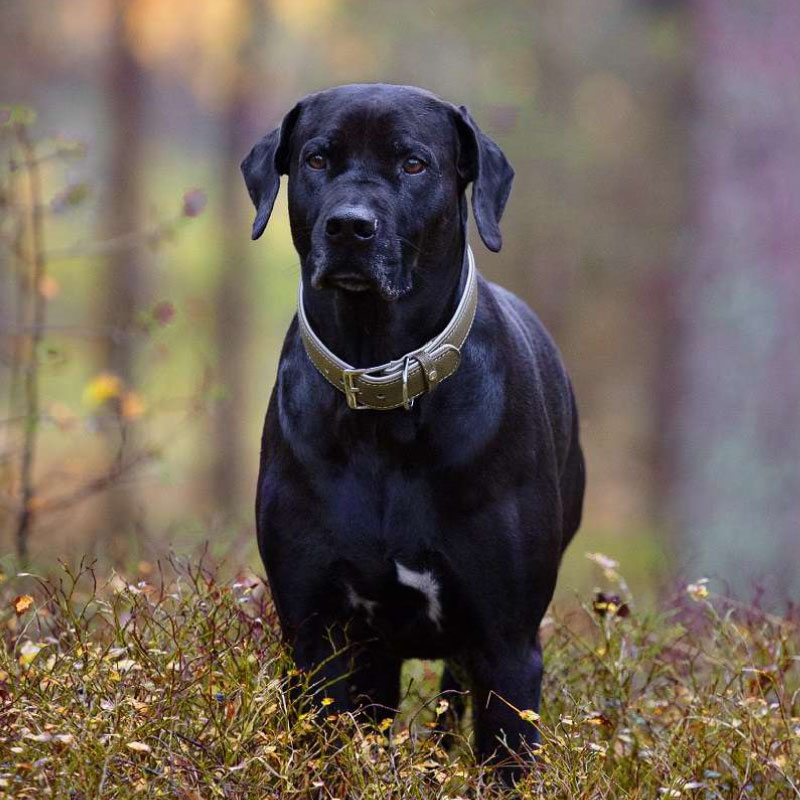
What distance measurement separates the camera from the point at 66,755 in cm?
323

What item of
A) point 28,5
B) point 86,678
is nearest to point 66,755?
point 86,678

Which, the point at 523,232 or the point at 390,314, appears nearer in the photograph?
the point at 390,314

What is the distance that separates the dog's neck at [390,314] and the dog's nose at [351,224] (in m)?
0.28

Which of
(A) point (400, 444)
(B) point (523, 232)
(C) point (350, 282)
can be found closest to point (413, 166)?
(C) point (350, 282)

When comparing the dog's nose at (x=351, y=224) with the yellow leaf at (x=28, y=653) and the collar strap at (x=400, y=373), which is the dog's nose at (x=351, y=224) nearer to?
the collar strap at (x=400, y=373)

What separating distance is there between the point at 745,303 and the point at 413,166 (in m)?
7.89

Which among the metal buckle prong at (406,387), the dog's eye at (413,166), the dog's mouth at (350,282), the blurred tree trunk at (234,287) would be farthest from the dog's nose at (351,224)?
the blurred tree trunk at (234,287)

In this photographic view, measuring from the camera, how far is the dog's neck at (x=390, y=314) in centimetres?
389

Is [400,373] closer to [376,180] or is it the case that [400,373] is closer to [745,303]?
[376,180]

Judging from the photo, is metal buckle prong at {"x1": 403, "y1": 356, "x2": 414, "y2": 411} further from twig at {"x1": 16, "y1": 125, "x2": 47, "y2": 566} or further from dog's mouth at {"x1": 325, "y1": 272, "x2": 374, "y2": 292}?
twig at {"x1": 16, "y1": 125, "x2": 47, "y2": 566}

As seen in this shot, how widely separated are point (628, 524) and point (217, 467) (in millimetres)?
5325

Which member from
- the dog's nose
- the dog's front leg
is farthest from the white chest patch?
the dog's nose

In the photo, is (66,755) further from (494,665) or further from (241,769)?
(494,665)

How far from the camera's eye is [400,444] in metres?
3.82
